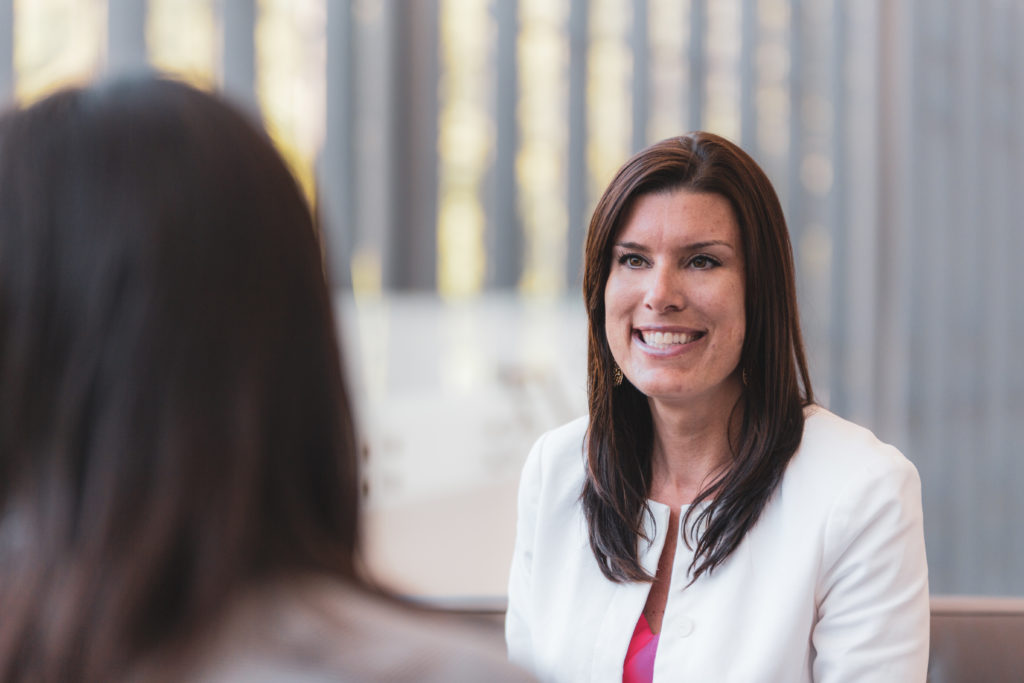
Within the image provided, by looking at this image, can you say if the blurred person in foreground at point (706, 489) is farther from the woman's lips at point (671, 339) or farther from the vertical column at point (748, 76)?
the vertical column at point (748, 76)

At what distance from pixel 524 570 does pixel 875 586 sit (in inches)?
22.0

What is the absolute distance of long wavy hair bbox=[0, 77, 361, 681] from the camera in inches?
20.9

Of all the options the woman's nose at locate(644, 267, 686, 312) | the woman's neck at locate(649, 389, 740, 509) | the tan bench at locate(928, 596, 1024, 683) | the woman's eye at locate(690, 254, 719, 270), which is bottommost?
the tan bench at locate(928, 596, 1024, 683)

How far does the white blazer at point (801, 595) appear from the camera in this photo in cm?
120

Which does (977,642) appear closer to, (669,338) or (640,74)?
(669,338)

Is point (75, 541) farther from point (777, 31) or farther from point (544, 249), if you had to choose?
point (777, 31)

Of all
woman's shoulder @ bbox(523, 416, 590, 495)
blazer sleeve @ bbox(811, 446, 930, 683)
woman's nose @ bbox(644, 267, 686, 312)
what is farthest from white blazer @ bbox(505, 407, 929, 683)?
woman's nose @ bbox(644, 267, 686, 312)

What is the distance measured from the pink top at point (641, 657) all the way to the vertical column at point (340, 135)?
5.33 ft

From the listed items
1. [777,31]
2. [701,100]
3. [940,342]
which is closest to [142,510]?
A: [701,100]

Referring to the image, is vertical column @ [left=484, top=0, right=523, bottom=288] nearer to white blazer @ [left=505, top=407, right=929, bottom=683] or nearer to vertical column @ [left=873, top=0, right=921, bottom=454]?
vertical column @ [left=873, top=0, right=921, bottom=454]

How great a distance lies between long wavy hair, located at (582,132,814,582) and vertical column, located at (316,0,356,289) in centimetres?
146

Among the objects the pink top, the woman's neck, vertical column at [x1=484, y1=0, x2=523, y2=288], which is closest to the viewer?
the pink top

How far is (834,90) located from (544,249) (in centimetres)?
112

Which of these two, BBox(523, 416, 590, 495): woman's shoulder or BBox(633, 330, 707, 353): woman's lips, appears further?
BBox(523, 416, 590, 495): woman's shoulder
